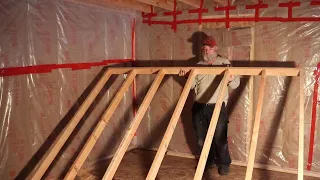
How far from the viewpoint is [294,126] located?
3.21 m

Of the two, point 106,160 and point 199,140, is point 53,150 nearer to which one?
point 106,160

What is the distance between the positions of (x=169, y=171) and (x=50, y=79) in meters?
1.70

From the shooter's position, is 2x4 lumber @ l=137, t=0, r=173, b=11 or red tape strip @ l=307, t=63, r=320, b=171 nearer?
red tape strip @ l=307, t=63, r=320, b=171

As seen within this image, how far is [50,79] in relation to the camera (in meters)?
2.98

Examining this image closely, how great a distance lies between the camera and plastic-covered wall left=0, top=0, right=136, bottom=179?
103 inches

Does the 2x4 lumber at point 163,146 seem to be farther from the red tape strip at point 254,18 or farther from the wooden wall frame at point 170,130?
the red tape strip at point 254,18

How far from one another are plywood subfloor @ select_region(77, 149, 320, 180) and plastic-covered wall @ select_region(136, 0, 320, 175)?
18cm

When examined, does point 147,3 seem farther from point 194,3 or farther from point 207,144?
point 207,144

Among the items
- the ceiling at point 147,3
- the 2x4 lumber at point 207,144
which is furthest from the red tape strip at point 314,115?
the 2x4 lumber at point 207,144

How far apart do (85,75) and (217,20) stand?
5.67 ft

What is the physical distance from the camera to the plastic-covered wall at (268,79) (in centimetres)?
311

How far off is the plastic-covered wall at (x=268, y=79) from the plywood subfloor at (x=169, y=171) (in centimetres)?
18

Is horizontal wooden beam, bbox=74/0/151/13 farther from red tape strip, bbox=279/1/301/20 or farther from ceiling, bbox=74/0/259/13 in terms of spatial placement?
red tape strip, bbox=279/1/301/20

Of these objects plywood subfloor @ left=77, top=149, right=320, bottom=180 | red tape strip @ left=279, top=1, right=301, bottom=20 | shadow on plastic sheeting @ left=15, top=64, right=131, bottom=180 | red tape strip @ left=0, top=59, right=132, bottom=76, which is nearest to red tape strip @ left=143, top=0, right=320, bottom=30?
red tape strip @ left=279, top=1, right=301, bottom=20
